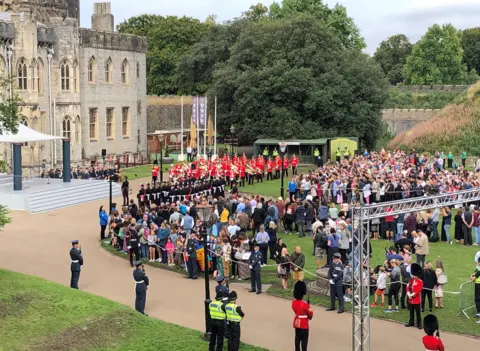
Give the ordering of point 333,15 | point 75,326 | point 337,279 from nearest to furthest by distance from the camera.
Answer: point 75,326 < point 337,279 < point 333,15

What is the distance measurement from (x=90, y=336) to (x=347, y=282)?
6901mm

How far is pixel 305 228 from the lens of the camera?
2897cm

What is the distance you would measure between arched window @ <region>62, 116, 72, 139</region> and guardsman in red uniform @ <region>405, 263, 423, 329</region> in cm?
3639

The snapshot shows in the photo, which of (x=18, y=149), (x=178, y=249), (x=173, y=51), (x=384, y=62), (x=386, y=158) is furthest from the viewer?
(x=384, y=62)

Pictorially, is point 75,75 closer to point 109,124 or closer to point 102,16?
point 109,124

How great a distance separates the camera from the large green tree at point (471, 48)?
4872 inches

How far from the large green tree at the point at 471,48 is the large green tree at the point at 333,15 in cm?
4763

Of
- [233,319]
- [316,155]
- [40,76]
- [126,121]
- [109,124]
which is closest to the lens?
[233,319]

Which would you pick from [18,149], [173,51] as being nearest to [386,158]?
[18,149]

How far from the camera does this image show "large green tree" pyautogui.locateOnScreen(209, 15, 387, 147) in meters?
54.0

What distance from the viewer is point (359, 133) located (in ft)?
182

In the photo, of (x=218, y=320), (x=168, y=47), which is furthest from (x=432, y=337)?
(x=168, y=47)

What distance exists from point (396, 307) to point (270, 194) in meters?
20.0

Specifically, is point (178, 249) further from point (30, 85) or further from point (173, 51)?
point (173, 51)
